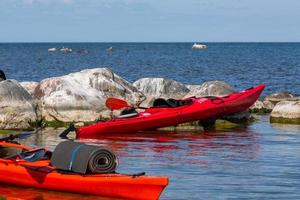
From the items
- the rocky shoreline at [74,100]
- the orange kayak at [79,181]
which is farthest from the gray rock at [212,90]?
the orange kayak at [79,181]

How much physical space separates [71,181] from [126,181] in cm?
111

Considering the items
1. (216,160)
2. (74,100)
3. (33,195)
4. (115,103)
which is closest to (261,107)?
(115,103)

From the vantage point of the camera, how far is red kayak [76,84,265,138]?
81.5ft

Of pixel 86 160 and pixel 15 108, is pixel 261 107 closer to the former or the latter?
pixel 15 108

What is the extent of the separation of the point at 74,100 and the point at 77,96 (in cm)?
18

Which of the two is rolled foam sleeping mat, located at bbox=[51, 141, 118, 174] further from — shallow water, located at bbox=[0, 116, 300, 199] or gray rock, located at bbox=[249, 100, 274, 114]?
gray rock, located at bbox=[249, 100, 274, 114]

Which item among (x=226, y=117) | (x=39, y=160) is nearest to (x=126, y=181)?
(x=39, y=160)

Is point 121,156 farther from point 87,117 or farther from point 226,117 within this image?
point 226,117

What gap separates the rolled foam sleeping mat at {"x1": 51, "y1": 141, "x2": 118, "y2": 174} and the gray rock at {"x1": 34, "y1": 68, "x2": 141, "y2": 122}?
10.3m

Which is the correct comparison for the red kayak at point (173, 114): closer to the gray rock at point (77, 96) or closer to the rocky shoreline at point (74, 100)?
the rocky shoreline at point (74, 100)

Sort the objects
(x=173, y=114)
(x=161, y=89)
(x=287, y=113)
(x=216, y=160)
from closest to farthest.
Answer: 1. (x=216, y=160)
2. (x=173, y=114)
3. (x=287, y=113)
4. (x=161, y=89)

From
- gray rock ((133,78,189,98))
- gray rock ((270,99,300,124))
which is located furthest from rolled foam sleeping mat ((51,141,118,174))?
gray rock ((133,78,189,98))

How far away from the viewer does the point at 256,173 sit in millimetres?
18016

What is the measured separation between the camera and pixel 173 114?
2588 centimetres
